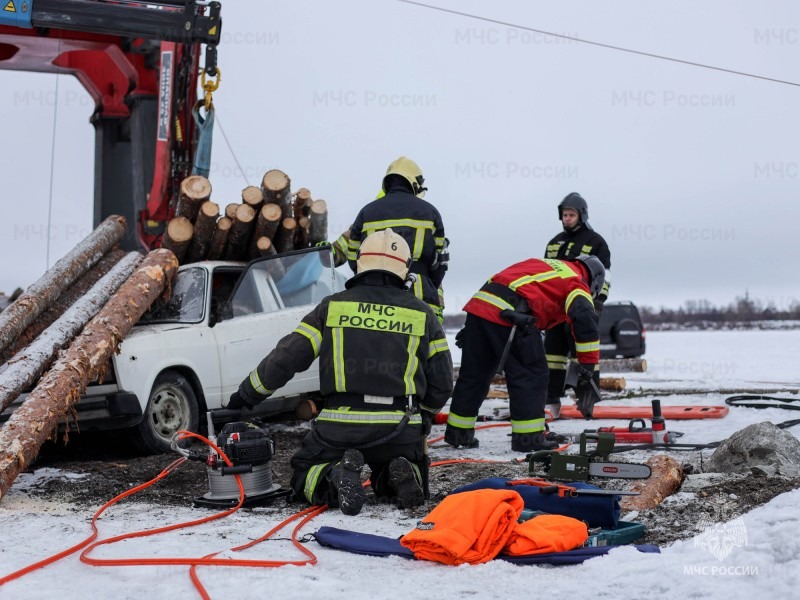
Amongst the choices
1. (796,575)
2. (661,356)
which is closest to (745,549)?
(796,575)

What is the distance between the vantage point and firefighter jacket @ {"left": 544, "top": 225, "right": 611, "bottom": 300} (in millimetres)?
Result: 8953

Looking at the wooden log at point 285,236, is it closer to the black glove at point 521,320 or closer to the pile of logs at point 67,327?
the pile of logs at point 67,327

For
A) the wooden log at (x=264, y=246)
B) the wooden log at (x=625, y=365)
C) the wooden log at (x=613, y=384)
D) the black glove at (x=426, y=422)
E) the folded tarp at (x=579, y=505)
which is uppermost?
the wooden log at (x=264, y=246)

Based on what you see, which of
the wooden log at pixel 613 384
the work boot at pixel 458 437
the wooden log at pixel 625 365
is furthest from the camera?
the wooden log at pixel 625 365

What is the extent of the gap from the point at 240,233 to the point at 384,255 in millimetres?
3291

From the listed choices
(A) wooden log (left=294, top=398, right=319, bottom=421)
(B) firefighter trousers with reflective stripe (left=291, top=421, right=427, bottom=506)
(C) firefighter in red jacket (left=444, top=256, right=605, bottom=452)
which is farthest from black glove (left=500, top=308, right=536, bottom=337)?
(A) wooden log (left=294, top=398, right=319, bottom=421)

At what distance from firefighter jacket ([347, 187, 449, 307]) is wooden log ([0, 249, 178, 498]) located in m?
1.72

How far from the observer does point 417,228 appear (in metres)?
7.12

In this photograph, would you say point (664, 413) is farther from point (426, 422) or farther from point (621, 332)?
point (621, 332)

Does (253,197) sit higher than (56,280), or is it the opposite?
(253,197)

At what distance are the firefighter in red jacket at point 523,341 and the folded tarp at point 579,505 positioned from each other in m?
2.38

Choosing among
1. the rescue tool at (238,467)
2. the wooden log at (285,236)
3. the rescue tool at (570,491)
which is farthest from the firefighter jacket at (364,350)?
the wooden log at (285,236)

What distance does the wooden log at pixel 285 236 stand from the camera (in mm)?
8680

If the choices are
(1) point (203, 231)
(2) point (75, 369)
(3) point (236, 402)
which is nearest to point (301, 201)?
(1) point (203, 231)
